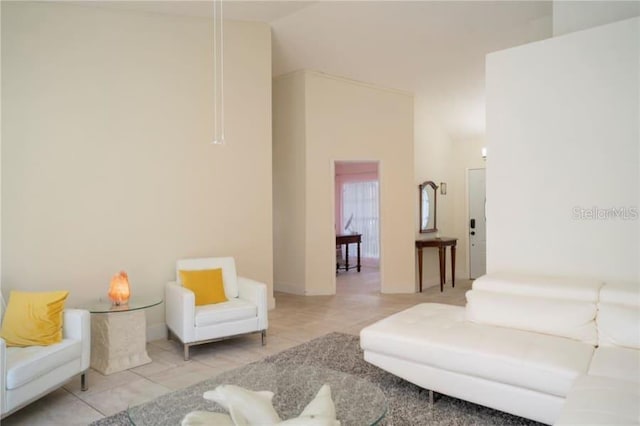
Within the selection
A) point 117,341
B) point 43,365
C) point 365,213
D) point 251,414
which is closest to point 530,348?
point 251,414

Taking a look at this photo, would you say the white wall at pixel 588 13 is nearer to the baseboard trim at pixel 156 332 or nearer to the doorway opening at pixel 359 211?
the baseboard trim at pixel 156 332

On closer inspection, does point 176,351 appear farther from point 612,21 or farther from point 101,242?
point 612,21

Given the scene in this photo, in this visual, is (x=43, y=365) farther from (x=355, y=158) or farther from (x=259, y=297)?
(x=355, y=158)

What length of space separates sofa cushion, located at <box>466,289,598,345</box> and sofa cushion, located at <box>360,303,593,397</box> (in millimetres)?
56

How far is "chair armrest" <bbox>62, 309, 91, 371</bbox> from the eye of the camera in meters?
3.07

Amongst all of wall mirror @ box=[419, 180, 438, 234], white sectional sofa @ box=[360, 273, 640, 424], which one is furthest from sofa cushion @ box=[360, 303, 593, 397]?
wall mirror @ box=[419, 180, 438, 234]

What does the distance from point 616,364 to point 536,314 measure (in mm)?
562

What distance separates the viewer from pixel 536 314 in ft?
9.41

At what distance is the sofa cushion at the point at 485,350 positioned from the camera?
2365 millimetres

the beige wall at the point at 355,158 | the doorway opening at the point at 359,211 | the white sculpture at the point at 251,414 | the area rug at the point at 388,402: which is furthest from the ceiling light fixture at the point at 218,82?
the doorway opening at the point at 359,211

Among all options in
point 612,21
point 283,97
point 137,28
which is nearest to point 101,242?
point 137,28

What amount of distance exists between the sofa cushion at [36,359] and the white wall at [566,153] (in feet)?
10.7

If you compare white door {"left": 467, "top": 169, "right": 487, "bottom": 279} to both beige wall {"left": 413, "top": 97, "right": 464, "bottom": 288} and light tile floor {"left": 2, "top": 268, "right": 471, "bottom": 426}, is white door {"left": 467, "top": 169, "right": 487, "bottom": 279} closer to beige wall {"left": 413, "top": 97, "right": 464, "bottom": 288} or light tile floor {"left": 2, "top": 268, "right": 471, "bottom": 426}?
beige wall {"left": 413, "top": 97, "right": 464, "bottom": 288}

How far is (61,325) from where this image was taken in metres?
3.06
